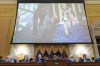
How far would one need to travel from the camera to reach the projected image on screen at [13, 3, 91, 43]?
10789mm

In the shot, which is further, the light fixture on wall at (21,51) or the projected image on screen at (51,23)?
the projected image on screen at (51,23)

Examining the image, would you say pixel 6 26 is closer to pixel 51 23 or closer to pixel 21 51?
pixel 21 51

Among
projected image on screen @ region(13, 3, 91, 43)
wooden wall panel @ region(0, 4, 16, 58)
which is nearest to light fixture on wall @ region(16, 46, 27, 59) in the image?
projected image on screen @ region(13, 3, 91, 43)

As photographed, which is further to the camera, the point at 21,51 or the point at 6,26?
the point at 6,26

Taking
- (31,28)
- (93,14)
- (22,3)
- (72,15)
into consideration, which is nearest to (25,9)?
(22,3)

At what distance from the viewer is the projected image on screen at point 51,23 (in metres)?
10.8

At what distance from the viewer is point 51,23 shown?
37.6ft

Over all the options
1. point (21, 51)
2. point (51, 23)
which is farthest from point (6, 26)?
point (51, 23)

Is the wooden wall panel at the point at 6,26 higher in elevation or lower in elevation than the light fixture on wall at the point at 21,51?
higher

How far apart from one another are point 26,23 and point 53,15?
151 cm

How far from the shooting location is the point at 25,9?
39.8 ft

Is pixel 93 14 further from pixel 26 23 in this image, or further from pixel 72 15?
pixel 26 23

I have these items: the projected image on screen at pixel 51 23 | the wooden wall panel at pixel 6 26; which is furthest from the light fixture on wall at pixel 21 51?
the wooden wall panel at pixel 6 26

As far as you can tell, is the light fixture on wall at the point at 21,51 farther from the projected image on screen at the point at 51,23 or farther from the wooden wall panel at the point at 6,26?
the wooden wall panel at the point at 6,26
